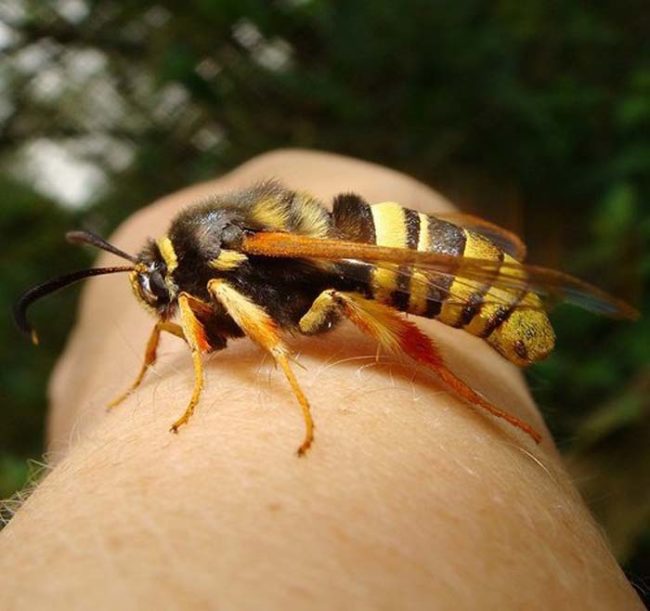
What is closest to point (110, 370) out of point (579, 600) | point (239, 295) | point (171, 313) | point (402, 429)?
point (171, 313)

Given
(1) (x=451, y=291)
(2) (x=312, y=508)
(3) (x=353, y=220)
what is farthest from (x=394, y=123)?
(2) (x=312, y=508)

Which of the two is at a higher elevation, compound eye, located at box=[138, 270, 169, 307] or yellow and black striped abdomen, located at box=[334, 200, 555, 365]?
yellow and black striped abdomen, located at box=[334, 200, 555, 365]

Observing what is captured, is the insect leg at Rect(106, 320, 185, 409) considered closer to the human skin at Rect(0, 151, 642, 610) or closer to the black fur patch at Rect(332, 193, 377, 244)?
the human skin at Rect(0, 151, 642, 610)

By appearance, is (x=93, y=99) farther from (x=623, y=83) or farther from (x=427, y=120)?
(x=623, y=83)

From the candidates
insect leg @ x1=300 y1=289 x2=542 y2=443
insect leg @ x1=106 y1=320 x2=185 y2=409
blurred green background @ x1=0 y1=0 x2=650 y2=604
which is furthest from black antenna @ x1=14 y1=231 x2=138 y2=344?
blurred green background @ x1=0 y1=0 x2=650 y2=604

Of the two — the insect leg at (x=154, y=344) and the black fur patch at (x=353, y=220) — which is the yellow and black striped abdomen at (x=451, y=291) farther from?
the insect leg at (x=154, y=344)
